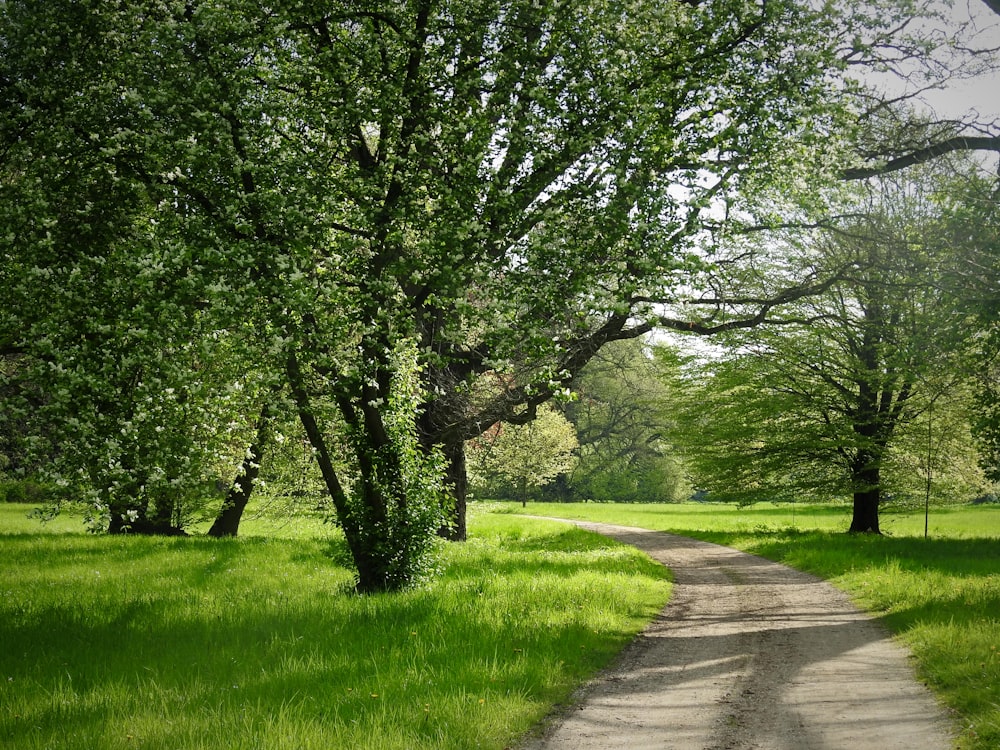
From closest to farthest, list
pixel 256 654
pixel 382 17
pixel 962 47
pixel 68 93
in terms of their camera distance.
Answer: pixel 256 654 → pixel 68 93 → pixel 382 17 → pixel 962 47

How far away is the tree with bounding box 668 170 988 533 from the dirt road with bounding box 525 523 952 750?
8.87 metres

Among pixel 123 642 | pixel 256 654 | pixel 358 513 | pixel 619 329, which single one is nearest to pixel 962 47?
pixel 619 329

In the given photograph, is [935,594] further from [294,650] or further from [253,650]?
[253,650]

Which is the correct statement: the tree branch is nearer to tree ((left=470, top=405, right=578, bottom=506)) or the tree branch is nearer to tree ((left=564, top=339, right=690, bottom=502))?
tree ((left=470, top=405, right=578, bottom=506))

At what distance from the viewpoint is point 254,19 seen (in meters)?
11.1

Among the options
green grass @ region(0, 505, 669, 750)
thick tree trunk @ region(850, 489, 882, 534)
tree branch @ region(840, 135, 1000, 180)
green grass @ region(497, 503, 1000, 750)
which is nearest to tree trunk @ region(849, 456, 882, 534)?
thick tree trunk @ region(850, 489, 882, 534)

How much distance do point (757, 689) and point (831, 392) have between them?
61.5ft

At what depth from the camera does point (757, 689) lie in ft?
25.6

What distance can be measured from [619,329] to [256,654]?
12343 mm

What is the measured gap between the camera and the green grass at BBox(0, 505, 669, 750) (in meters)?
6.37

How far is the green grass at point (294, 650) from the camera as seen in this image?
6.37 meters

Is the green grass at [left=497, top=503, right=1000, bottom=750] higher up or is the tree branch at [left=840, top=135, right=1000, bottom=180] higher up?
the tree branch at [left=840, top=135, right=1000, bottom=180]

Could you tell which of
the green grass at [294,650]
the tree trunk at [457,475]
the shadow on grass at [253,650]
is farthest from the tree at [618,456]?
the shadow on grass at [253,650]

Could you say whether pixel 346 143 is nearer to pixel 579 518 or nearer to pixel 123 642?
pixel 123 642
